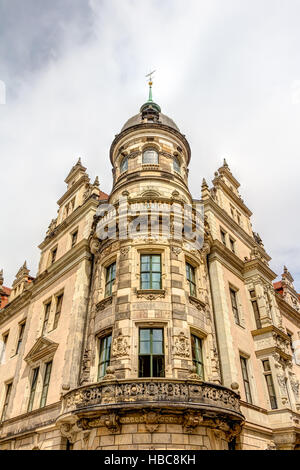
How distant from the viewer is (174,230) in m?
19.3

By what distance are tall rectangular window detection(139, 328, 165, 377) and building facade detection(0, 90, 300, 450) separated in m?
0.04

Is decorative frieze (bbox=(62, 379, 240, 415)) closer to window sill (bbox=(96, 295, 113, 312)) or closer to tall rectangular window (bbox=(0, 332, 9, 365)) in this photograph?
window sill (bbox=(96, 295, 113, 312))

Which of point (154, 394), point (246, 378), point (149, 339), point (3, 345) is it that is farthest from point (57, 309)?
point (246, 378)

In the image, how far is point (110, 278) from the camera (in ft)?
63.0

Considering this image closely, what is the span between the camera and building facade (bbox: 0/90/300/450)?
13.7m

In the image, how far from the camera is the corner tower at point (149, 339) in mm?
13383

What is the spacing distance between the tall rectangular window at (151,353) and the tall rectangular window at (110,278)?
327 centimetres

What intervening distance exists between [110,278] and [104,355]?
3980 millimetres

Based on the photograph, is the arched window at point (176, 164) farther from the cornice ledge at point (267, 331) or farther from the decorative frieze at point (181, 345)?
the decorative frieze at point (181, 345)

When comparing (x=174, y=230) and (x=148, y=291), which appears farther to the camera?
(x=174, y=230)
